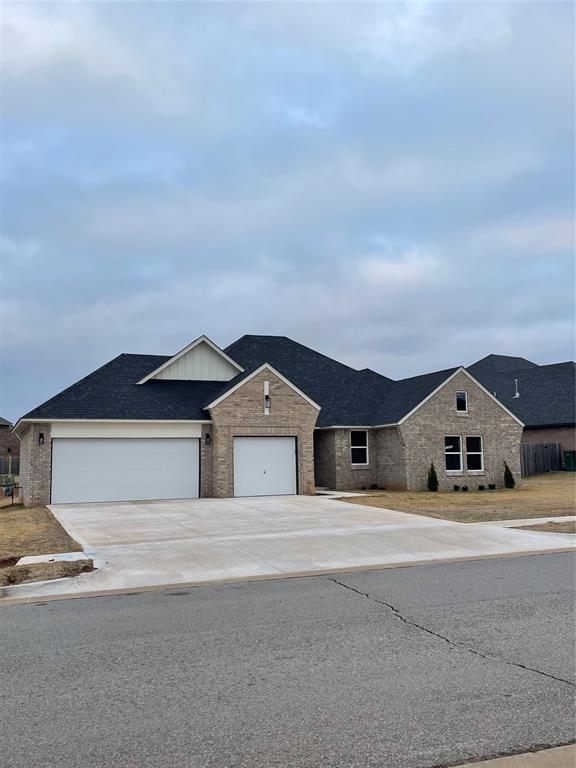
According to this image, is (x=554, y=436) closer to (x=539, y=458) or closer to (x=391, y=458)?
(x=539, y=458)

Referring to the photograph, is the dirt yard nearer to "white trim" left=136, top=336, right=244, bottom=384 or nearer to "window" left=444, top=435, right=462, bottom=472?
"white trim" left=136, top=336, right=244, bottom=384

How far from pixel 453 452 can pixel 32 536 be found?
64.4ft

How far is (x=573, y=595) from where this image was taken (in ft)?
27.1

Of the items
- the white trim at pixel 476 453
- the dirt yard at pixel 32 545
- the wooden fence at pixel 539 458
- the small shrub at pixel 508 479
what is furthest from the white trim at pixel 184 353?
the wooden fence at pixel 539 458

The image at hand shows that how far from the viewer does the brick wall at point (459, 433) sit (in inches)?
1101

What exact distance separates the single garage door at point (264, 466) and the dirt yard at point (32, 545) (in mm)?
7479

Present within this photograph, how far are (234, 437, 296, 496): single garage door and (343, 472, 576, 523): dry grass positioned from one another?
3420 millimetres

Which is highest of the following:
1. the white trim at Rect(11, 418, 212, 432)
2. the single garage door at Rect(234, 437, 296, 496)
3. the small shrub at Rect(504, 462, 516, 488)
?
the white trim at Rect(11, 418, 212, 432)

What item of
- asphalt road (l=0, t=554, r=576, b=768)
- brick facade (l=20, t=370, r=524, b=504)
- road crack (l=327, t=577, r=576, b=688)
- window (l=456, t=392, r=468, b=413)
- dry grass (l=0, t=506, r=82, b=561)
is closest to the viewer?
asphalt road (l=0, t=554, r=576, b=768)

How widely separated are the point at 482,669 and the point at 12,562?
858 cm

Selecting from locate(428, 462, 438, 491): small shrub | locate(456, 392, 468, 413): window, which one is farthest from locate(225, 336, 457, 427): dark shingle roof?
locate(428, 462, 438, 491): small shrub

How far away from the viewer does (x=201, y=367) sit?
2805 cm

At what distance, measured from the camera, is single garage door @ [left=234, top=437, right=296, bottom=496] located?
25.3 m

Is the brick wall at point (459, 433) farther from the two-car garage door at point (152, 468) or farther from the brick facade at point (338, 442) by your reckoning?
the two-car garage door at point (152, 468)
